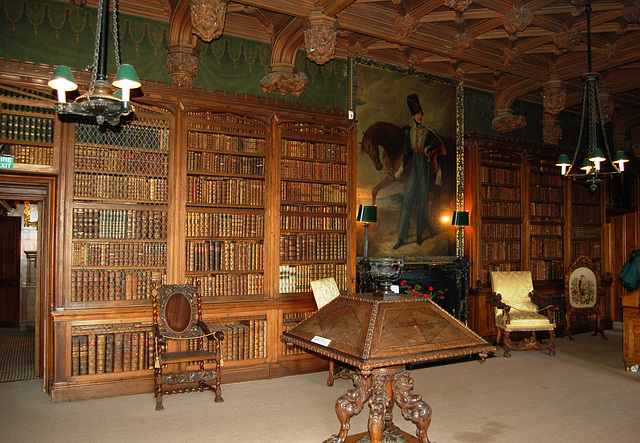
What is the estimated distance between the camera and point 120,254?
552 cm

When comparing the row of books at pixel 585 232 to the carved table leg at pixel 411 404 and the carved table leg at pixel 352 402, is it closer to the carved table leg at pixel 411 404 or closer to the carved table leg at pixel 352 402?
the carved table leg at pixel 411 404

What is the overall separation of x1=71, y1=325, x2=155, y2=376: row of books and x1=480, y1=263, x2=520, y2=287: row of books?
17.3 feet

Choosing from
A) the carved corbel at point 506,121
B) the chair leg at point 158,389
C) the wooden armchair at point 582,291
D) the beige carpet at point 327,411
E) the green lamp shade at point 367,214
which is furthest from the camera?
the wooden armchair at point 582,291

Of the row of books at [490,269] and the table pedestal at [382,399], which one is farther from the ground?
the row of books at [490,269]

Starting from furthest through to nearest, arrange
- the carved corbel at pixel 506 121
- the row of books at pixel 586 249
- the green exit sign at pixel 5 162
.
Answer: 1. the row of books at pixel 586 249
2. the carved corbel at pixel 506 121
3. the green exit sign at pixel 5 162

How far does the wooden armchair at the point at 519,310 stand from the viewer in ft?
23.7

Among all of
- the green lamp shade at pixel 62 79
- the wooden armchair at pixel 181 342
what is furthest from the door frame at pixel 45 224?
the green lamp shade at pixel 62 79

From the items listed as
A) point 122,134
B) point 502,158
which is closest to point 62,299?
point 122,134

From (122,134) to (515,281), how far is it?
20.0 feet

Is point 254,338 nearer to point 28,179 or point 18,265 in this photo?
point 28,179

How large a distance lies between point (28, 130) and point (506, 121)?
7.03 m

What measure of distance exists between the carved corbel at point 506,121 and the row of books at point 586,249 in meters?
2.62

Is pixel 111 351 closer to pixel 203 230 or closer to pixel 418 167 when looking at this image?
pixel 203 230

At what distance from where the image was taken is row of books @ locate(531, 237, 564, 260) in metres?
8.84
